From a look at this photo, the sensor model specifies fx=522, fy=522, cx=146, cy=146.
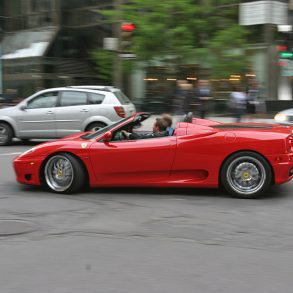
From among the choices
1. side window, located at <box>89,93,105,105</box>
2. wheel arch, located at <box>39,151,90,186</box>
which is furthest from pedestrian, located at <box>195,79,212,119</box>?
wheel arch, located at <box>39,151,90,186</box>

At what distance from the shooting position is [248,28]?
2262cm

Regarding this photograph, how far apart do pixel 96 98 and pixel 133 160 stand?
264 inches

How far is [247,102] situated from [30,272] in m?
12.4

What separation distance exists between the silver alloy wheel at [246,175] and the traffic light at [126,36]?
43.5ft

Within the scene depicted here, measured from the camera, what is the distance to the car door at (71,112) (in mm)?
13648

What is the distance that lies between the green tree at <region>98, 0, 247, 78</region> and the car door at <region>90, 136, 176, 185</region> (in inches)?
574

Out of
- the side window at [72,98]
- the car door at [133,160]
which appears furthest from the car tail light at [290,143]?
the side window at [72,98]

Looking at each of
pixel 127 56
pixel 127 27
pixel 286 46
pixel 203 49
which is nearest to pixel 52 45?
pixel 127 56

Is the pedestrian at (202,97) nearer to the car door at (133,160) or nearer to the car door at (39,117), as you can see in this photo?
the car door at (39,117)

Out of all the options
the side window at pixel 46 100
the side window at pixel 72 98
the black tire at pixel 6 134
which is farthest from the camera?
the black tire at pixel 6 134

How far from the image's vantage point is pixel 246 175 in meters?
7.05

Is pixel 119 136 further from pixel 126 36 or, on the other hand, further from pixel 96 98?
pixel 126 36

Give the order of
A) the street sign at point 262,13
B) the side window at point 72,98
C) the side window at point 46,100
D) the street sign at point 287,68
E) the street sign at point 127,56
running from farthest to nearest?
the street sign at point 287,68 → the street sign at point 262,13 → the street sign at point 127,56 → the side window at point 46,100 → the side window at point 72,98

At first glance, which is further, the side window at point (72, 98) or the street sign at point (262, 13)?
the street sign at point (262, 13)
